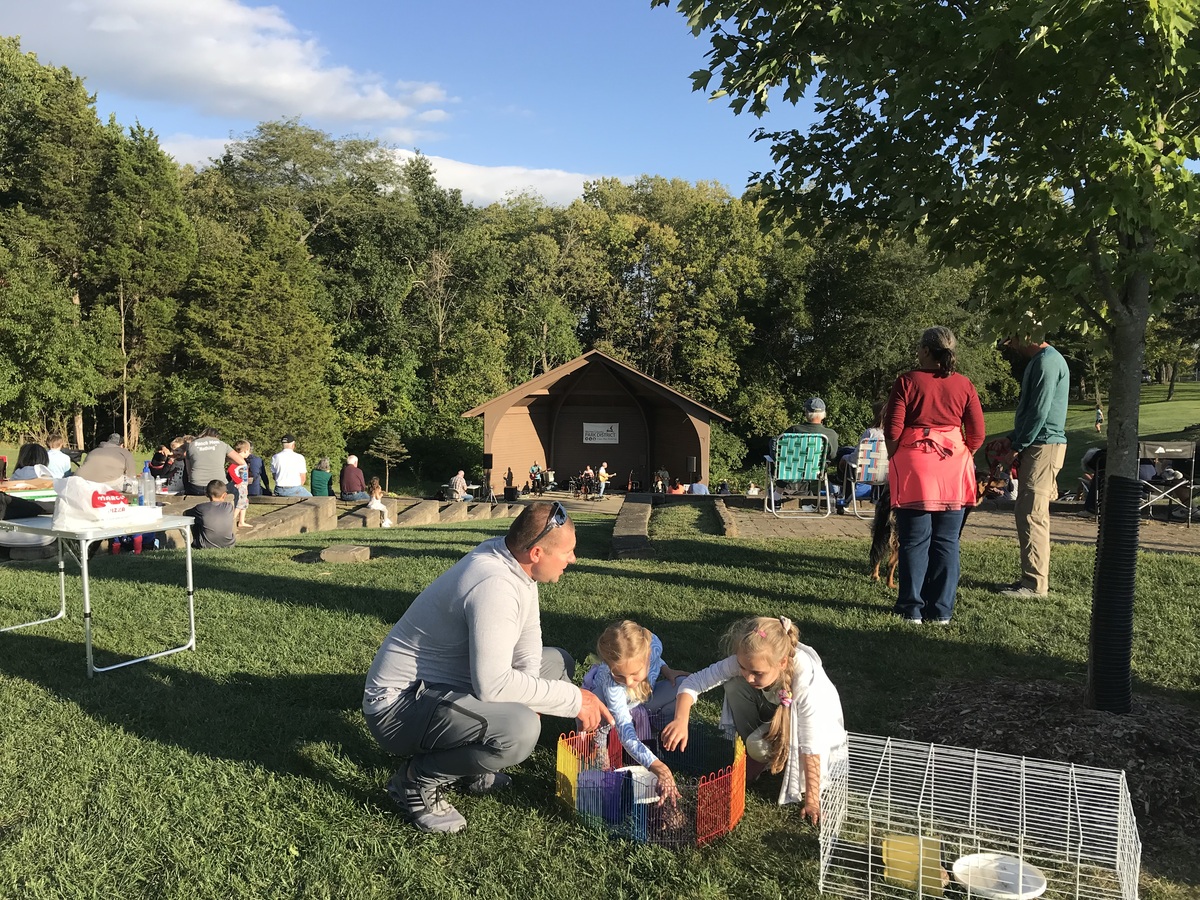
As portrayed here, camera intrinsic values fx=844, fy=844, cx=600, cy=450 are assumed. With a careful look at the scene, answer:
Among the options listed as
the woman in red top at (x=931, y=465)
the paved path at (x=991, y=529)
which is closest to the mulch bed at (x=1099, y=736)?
the woman in red top at (x=931, y=465)

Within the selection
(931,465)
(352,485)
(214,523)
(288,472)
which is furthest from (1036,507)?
(352,485)

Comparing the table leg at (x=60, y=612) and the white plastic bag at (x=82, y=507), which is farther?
the table leg at (x=60, y=612)

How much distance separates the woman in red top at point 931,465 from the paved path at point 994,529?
3.24 m

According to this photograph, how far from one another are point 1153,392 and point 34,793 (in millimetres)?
58638

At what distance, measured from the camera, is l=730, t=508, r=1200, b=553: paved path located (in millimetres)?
8672

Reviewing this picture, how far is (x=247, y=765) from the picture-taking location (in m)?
3.71

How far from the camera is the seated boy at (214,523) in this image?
30.9 ft

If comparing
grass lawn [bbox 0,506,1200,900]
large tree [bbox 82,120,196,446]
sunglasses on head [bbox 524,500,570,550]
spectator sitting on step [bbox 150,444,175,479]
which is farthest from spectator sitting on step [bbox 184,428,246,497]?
large tree [bbox 82,120,196,446]

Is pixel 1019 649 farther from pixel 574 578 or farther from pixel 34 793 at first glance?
pixel 34 793

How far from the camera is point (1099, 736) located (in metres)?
3.75

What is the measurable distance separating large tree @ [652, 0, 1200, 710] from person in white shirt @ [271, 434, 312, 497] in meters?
13.6

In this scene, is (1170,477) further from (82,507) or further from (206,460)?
(206,460)

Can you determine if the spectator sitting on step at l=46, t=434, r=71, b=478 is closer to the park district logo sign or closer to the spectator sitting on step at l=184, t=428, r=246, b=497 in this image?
the spectator sitting on step at l=184, t=428, r=246, b=497

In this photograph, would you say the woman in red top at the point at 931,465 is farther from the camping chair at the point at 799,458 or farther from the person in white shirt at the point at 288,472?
the person in white shirt at the point at 288,472
